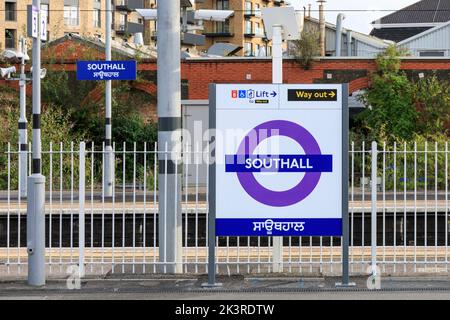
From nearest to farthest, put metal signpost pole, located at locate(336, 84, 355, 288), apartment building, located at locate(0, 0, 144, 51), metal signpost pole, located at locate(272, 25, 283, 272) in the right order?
metal signpost pole, located at locate(336, 84, 355, 288) → metal signpost pole, located at locate(272, 25, 283, 272) → apartment building, located at locate(0, 0, 144, 51)

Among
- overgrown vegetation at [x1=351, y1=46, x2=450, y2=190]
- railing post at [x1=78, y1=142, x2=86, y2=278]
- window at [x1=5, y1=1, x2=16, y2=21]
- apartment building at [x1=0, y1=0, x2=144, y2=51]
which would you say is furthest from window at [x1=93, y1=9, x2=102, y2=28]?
railing post at [x1=78, y1=142, x2=86, y2=278]

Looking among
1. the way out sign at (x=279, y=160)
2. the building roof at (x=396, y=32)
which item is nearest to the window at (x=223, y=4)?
the building roof at (x=396, y=32)

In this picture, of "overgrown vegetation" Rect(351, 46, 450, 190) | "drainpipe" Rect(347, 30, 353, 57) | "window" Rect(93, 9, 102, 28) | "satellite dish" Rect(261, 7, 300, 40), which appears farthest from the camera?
"window" Rect(93, 9, 102, 28)

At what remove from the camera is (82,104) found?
37.2m

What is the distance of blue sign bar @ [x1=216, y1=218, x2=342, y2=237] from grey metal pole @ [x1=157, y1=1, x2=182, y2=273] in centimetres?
118

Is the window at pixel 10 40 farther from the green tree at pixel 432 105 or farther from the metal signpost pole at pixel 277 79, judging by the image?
the metal signpost pole at pixel 277 79

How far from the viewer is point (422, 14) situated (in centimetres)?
7606

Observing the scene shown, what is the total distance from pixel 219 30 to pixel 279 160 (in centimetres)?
8487

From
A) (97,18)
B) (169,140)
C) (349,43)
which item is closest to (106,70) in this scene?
(169,140)

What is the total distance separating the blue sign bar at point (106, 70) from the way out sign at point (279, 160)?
44.5 feet

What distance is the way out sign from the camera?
11602 mm

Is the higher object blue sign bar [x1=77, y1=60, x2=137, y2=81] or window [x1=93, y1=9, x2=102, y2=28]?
window [x1=93, y1=9, x2=102, y2=28]

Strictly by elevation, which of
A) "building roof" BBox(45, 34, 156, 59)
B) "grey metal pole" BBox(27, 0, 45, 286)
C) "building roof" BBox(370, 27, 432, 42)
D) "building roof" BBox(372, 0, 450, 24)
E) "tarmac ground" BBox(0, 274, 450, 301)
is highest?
"building roof" BBox(372, 0, 450, 24)

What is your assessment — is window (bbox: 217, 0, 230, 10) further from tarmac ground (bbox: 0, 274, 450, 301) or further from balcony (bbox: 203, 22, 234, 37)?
tarmac ground (bbox: 0, 274, 450, 301)
